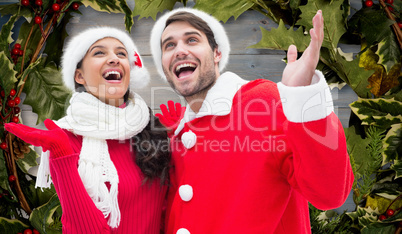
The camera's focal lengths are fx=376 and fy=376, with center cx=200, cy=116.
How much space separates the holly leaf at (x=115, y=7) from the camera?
1.50 metres

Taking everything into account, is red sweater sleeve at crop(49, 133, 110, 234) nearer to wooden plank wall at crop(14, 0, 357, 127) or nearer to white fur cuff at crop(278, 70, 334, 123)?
white fur cuff at crop(278, 70, 334, 123)

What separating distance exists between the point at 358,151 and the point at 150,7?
3.20ft

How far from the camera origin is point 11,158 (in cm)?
146

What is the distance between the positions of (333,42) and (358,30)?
0.12m

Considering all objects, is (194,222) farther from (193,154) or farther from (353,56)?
(353,56)

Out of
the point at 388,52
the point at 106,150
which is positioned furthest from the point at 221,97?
the point at 388,52

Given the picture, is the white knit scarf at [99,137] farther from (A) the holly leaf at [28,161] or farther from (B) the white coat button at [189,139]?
(A) the holly leaf at [28,161]

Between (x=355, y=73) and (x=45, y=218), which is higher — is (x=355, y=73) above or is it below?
above

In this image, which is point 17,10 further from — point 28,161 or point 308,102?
point 308,102

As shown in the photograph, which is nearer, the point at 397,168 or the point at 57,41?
the point at 397,168

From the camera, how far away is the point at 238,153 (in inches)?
34.7

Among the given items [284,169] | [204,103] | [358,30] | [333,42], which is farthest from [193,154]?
[358,30]

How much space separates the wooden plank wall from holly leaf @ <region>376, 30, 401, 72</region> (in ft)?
0.63

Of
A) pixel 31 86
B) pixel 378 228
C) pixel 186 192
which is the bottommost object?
pixel 378 228
